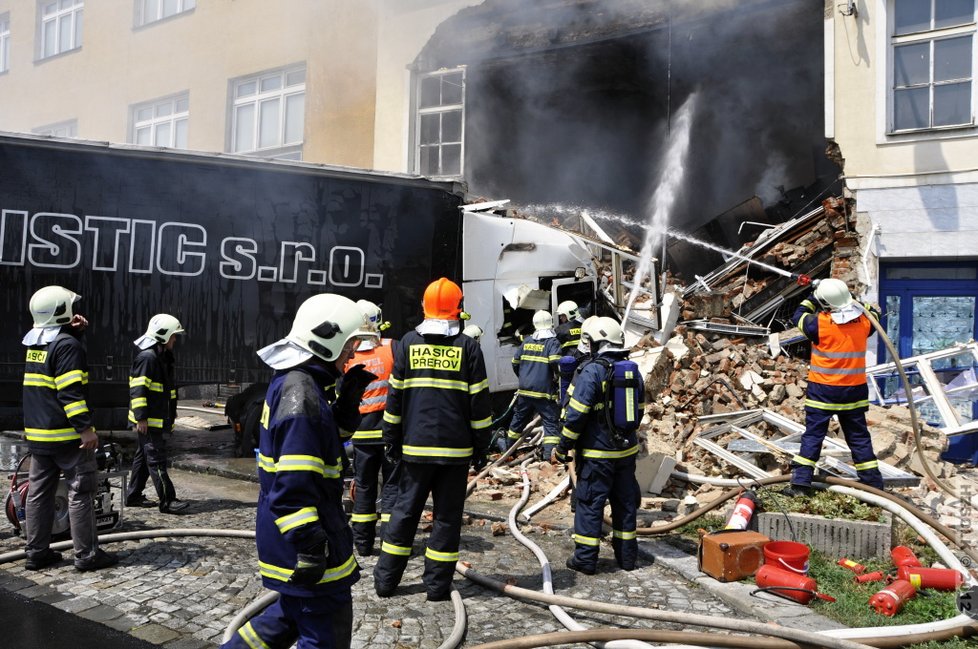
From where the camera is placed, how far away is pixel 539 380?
29.8 feet

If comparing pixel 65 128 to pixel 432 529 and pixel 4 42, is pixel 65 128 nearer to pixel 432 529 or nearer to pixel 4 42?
pixel 4 42

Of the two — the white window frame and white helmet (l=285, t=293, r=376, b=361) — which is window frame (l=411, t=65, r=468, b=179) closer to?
the white window frame

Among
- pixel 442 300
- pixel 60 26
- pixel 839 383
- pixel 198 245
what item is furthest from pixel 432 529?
pixel 60 26

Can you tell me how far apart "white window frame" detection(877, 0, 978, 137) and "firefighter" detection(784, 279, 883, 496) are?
17.3 ft

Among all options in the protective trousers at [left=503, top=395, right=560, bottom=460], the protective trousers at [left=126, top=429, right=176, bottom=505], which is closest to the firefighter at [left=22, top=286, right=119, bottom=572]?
the protective trousers at [left=126, top=429, right=176, bottom=505]

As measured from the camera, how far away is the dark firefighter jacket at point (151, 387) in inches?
259

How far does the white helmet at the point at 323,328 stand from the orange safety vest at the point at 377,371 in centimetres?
258

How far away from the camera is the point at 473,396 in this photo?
4.80m

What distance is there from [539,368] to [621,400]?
3748 millimetres

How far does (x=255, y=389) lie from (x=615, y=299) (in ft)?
18.1

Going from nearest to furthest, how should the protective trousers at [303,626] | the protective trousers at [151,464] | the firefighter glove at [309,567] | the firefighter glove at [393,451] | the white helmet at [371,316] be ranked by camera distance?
the firefighter glove at [309,567]
the protective trousers at [303,626]
the firefighter glove at [393,451]
the white helmet at [371,316]
the protective trousers at [151,464]

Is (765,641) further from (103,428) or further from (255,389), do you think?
(103,428)

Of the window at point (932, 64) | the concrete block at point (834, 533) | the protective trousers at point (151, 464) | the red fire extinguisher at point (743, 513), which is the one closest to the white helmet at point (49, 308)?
the protective trousers at point (151, 464)

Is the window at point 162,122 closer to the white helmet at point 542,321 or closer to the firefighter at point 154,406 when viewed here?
the white helmet at point 542,321
